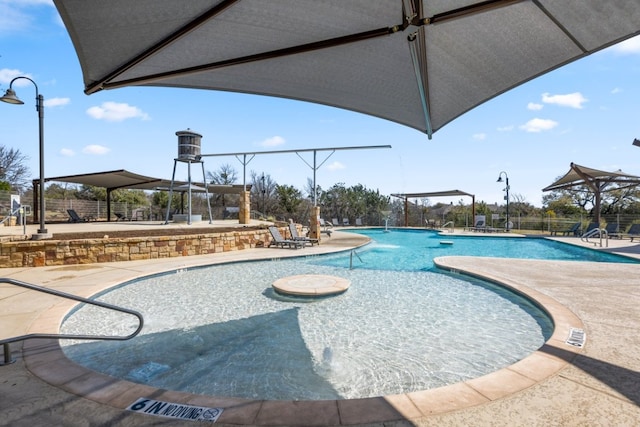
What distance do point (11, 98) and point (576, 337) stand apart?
1097 cm

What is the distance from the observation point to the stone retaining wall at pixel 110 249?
709 cm

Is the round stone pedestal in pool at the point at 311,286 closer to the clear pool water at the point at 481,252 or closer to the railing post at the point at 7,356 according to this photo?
the clear pool water at the point at 481,252

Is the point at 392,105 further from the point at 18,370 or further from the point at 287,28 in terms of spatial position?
the point at 18,370

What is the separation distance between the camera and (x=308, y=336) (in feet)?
13.5

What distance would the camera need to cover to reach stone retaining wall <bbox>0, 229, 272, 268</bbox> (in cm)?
709

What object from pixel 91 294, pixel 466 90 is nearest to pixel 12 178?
pixel 91 294

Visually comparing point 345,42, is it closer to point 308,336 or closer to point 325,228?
point 308,336

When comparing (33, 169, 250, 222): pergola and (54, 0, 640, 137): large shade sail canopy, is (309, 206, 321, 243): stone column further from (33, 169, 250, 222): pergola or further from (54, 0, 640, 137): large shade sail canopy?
(33, 169, 250, 222): pergola

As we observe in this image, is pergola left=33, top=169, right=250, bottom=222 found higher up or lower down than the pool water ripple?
higher up

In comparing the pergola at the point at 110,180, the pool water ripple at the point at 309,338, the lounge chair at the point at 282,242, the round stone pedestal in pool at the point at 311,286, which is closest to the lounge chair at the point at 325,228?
the lounge chair at the point at 282,242

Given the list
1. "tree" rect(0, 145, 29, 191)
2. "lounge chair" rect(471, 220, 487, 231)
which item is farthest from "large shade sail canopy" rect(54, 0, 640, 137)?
"tree" rect(0, 145, 29, 191)

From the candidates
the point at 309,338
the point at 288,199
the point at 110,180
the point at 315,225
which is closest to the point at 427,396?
the point at 309,338

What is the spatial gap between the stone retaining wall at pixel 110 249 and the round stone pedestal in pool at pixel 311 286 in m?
4.44

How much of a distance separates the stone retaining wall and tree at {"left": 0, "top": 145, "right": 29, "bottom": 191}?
27.5 meters
